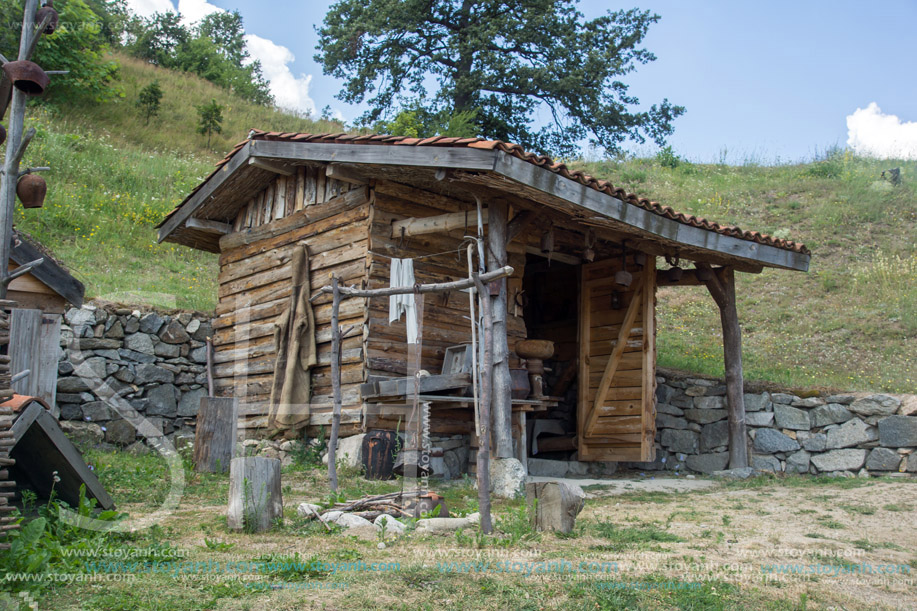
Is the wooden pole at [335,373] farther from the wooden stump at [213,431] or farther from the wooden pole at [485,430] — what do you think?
the wooden pole at [485,430]

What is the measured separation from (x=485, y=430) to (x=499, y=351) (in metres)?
2.26

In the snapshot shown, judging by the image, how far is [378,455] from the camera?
7.86 metres

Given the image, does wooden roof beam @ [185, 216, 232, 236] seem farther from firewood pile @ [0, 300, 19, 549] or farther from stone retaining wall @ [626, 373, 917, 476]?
firewood pile @ [0, 300, 19, 549]

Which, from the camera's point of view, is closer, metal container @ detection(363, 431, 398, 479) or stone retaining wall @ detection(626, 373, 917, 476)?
metal container @ detection(363, 431, 398, 479)

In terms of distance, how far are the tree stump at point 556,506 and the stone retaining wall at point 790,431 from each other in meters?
6.21

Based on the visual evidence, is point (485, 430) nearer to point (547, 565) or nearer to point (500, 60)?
point (547, 565)

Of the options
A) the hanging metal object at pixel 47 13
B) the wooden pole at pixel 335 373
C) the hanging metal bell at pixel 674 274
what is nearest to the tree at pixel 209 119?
the hanging metal bell at pixel 674 274

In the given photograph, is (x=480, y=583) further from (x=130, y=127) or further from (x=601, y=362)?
(x=130, y=127)

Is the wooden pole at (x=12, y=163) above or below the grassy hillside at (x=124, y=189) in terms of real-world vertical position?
below

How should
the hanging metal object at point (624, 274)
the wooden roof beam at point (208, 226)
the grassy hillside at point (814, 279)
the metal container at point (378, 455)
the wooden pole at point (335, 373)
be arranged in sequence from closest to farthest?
A: the wooden pole at point (335, 373) < the metal container at point (378, 455) < the hanging metal object at point (624, 274) < the wooden roof beam at point (208, 226) < the grassy hillside at point (814, 279)

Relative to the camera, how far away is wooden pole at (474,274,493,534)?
5.00 m

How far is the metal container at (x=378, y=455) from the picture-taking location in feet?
25.7

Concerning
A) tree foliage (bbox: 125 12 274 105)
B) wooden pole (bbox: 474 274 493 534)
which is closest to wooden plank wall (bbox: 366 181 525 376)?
wooden pole (bbox: 474 274 493 534)

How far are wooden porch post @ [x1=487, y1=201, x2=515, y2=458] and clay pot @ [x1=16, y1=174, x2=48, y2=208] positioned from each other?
13.6 feet
